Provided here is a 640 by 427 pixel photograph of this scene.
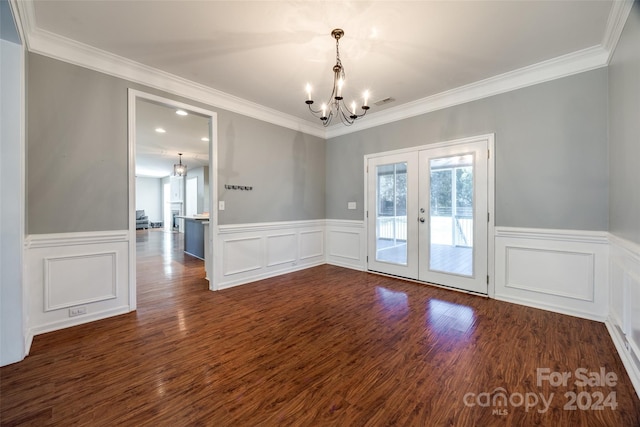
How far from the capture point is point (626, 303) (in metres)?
2.03

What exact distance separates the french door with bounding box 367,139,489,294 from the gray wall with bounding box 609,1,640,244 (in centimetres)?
114

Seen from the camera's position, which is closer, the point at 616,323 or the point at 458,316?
the point at 616,323

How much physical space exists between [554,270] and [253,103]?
4.63 metres

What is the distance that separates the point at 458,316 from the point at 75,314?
4.09 m

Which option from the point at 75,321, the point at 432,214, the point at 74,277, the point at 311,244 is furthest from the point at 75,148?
the point at 432,214

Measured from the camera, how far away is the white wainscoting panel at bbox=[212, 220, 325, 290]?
387 cm

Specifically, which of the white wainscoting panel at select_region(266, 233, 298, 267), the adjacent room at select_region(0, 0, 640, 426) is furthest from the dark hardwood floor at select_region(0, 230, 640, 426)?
the white wainscoting panel at select_region(266, 233, 298, 267)

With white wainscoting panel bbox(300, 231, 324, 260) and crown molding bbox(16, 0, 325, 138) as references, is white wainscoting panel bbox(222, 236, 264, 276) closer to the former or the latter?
white wainscoting panel bbox(300, 231, 324, 260)

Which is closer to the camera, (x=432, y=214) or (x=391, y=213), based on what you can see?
(x=432, y=214)

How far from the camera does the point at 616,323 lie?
7.77ft

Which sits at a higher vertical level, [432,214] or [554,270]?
[432,214]

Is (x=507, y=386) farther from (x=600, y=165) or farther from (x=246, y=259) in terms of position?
(x=246, y=259)

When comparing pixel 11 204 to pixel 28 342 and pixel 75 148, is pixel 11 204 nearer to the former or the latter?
pixel 75 148

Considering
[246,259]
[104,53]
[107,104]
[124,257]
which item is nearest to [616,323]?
[246,259]
